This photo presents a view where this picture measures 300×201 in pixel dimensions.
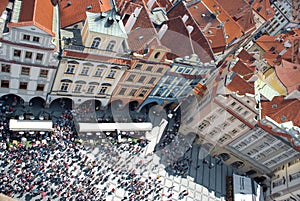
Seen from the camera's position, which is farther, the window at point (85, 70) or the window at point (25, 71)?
the window at point (85, 70)

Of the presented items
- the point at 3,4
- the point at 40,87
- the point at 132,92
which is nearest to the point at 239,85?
the point at 132,92

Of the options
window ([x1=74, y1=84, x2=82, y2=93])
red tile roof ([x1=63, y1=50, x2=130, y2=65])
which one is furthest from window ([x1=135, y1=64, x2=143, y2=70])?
window ([x1=74, y1=84, x2=82, y2=93])

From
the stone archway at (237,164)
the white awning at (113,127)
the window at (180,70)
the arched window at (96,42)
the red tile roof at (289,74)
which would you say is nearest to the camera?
the arched window at (96,42)

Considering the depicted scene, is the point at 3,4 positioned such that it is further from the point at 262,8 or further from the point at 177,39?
the point at 262,8

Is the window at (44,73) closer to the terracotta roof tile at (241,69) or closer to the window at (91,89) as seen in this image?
the window at (91,89)

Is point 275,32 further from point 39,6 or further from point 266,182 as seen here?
point 39,6

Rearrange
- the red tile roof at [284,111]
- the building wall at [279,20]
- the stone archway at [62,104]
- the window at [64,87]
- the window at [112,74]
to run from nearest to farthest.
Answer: the window at [64,87] → the window at [112,74] → the stone archway at [62,104] → the red tile roof at [284,111] → the building wall at [279,20]

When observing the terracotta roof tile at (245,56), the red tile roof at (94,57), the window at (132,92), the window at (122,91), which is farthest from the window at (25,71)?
the terracotta roof tile at (245,56)
